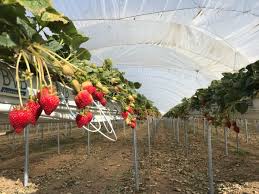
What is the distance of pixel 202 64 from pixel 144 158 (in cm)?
277

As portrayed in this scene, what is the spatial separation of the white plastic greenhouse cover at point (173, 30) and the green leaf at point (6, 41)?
14.1 feet

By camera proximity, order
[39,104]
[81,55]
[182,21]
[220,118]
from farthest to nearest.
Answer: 1. [182,21]
2. [220,118]
3. [81,55]
4. [39,104]

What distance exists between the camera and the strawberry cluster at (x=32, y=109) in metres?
1.41

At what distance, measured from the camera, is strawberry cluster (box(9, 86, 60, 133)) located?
1407 millimetres

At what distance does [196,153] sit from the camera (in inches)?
416

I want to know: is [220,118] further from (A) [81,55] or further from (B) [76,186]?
(A) [81,55]

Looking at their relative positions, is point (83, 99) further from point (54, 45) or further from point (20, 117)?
point (54, 45)

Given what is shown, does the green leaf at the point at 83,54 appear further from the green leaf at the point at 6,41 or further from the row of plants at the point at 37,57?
the green leaf at the point at 6,41

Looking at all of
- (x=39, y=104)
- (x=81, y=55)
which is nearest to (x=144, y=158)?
(x=81, y=55)

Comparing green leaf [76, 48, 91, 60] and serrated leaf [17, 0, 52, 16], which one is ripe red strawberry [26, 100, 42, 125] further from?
green leaf [76, 48, 91, 60]

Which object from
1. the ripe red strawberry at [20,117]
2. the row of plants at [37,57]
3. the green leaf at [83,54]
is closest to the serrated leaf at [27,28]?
the row of plants at [37,57]

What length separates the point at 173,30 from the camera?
24.4 feet

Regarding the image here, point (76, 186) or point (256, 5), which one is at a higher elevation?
point (256, 5)

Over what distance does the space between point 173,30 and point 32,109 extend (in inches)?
246
